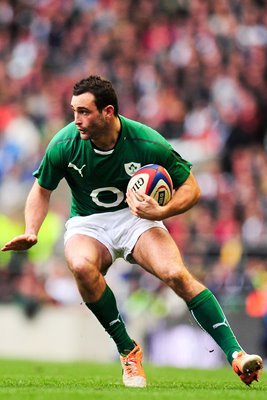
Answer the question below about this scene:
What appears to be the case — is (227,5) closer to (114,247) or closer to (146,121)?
(146,121)

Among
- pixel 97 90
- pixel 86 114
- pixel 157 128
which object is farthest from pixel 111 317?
pixel 157 128

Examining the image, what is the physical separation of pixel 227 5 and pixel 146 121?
3019 millimetres

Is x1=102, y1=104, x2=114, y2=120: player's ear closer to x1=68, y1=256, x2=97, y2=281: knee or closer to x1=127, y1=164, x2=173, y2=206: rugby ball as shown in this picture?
x1=127, y1=164, x2=173, y2=206: rugby ball

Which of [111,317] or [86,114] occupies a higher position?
[86,114]

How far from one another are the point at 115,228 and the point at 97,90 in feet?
3.34

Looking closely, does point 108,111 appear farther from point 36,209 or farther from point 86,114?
point 36,209

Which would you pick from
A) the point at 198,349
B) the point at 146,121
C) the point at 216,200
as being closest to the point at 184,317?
the point at 198,349

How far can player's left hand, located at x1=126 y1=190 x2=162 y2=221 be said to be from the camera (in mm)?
7875

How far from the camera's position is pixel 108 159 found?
27.2ft

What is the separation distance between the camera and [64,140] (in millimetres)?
8281

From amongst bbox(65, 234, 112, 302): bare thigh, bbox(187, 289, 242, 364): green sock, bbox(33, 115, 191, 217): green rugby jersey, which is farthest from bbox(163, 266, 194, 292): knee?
bbox(33, 115, 191, 217): green rugby jersey

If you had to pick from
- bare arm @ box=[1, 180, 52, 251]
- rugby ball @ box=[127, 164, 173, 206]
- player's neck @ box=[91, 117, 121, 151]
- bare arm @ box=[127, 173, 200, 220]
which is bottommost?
bare arm @ box=[1, 180, 52, 251]

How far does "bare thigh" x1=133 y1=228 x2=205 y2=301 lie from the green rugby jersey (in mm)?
424

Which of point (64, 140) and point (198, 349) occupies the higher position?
point (64, 140)
